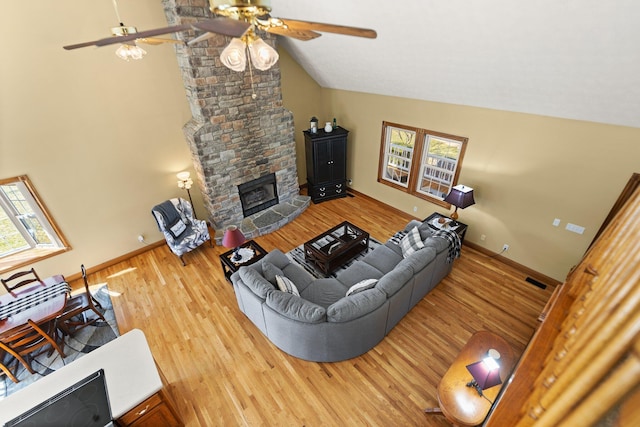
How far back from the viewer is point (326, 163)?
6578 mm

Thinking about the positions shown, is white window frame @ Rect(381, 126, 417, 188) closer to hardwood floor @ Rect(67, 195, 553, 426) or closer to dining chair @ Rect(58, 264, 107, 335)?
hardwood floor @ Rect(67, 195, 553, 426)

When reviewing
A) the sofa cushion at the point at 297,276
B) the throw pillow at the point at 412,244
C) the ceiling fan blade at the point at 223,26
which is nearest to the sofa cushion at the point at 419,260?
the throw pillow at the point at 412,244

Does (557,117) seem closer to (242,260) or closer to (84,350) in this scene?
(242,260)

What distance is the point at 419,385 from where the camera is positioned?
329 centimetres

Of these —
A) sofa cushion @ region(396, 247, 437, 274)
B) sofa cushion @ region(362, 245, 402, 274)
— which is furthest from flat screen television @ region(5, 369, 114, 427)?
sofa cushion @ region(362, 245, 402, 274)

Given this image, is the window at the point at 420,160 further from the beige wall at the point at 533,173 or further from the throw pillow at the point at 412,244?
the throw pillow at the point at 412,244

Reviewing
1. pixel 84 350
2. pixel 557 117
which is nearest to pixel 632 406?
pixel 557 117

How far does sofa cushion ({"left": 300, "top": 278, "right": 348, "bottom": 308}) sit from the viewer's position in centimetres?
379

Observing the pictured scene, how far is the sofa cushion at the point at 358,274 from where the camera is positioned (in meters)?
4.06

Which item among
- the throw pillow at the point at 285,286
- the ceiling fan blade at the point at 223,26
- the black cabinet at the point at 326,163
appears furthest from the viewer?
the black cabinet at the point at 326,163

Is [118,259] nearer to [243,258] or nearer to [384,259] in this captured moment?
[243,258]

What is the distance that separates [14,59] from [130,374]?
13.6 feet

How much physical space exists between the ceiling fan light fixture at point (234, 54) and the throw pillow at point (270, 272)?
8.30ft

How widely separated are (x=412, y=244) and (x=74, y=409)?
3.91m
